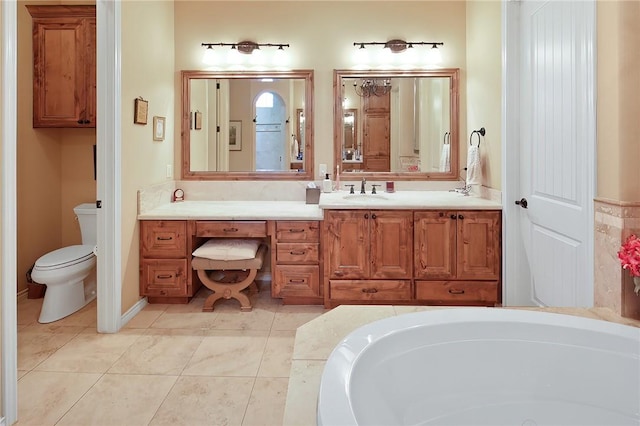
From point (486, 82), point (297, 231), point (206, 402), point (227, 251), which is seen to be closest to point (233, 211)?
point (227, 251)

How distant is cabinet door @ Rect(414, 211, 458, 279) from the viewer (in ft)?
9.90

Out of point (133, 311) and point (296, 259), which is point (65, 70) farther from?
point (296, 259)

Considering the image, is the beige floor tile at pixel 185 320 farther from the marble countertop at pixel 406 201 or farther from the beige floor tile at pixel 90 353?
the marble countertop at pixel 406 201

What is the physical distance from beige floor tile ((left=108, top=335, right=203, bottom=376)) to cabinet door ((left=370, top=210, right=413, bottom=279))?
1.34 meters

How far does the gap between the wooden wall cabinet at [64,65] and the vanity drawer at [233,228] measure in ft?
4.16

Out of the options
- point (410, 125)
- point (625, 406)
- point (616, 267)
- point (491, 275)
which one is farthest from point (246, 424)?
point (410, 125)

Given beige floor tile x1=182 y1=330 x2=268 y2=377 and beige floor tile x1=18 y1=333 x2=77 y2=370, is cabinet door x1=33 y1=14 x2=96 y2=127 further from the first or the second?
beige floor tile x1=182 y1=330 x2=268 y2=377

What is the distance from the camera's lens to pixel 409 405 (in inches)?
51.1

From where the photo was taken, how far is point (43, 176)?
357cm

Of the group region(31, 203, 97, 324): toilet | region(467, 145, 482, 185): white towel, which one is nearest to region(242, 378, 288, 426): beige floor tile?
region(31, 203, 97, 324): toilet

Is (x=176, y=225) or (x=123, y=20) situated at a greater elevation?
(x=123, y=20)

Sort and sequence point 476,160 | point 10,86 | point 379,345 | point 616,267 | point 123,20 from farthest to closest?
point 476,160, point 123,20, point 10,86, point 616,267, point 379,345

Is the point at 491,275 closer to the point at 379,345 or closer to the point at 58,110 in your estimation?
the point at 379,345

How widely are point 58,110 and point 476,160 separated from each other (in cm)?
338
